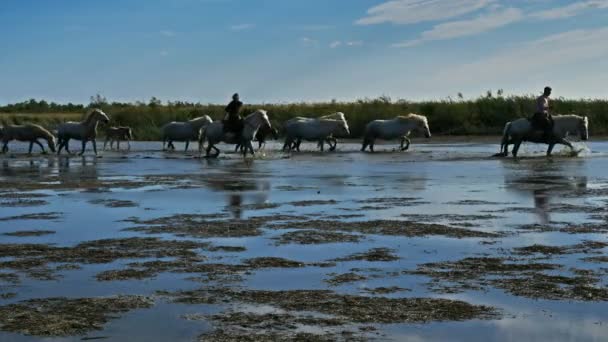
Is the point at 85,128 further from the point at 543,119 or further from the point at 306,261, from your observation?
the point at 306,261

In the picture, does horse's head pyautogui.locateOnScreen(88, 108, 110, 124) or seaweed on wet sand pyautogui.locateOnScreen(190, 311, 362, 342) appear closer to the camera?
seaweed on wet sand pyautogui.locateOnScreen(190, 311, 362, 342)

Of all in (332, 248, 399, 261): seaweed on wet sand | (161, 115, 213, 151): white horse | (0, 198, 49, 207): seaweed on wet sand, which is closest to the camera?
(332, 248, 399, 261): seaweed on wet sand

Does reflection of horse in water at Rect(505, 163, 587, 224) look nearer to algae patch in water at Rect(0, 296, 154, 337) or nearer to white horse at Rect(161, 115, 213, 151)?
algae patch in water at Rect(0, 296, 154, 337)

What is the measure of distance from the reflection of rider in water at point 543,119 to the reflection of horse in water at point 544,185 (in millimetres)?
5903

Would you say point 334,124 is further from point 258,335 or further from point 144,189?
point 258,335

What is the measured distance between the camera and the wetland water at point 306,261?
6.45 metres

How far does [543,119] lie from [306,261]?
21287 millimetres

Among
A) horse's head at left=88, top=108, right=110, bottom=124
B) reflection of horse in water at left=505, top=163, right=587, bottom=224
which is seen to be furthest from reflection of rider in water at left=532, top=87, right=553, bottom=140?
horse's head at left=88, top=108, right=110, bottom=124

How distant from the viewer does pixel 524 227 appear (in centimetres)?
1164

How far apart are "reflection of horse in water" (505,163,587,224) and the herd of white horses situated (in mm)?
7076

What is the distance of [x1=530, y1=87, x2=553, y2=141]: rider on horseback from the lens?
94.7 feet

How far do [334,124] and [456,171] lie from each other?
13.5 m

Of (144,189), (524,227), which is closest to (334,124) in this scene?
(144,189)

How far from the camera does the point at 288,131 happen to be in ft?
123
